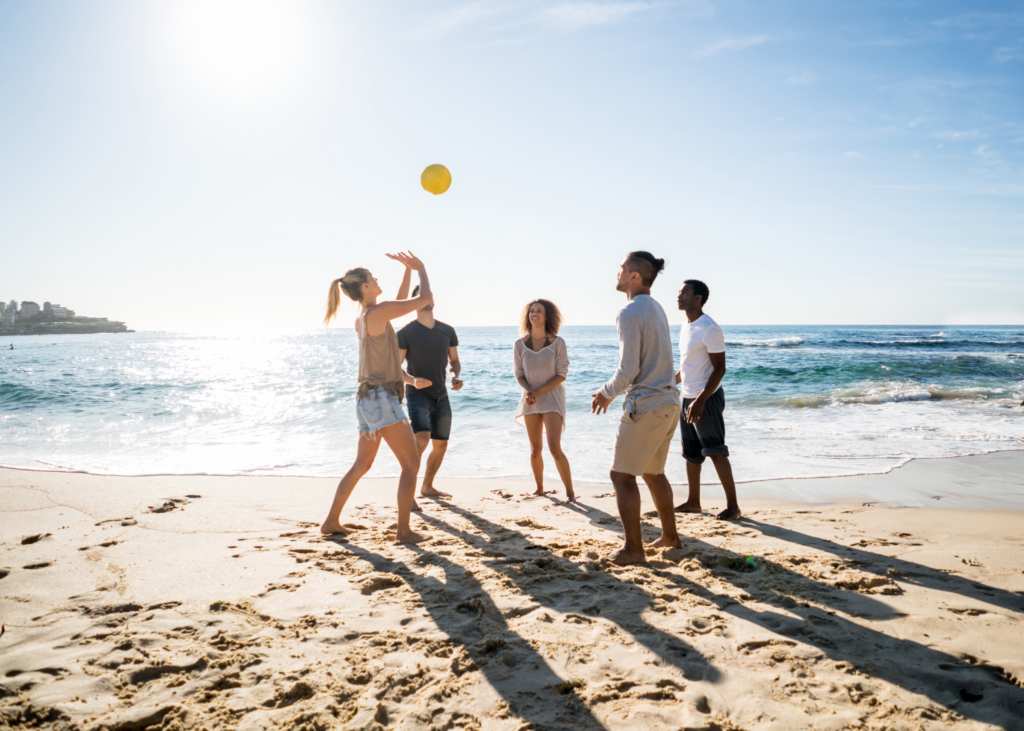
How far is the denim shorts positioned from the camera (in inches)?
171

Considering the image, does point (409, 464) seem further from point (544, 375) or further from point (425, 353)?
point (544, 375)

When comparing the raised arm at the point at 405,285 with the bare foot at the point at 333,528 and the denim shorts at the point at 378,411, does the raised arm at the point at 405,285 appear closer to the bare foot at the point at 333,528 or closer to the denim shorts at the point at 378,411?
the denim shorts at the point at 378,411

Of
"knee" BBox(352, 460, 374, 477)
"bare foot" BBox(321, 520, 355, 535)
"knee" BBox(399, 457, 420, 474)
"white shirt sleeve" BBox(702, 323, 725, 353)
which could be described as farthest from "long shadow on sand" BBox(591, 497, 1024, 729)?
"bare foot" BBox(321, 520, 355, 535)

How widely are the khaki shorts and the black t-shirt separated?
2.61 meters

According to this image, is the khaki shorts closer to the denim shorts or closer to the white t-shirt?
the white t-shirt

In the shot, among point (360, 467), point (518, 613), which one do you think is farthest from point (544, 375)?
point (518, 613)

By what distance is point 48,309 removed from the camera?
90188mm

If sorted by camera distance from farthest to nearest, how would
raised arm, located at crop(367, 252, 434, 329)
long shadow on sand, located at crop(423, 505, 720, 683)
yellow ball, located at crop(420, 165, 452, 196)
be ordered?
yellow ball, located at crop(420, 165, 452, 196) → raised arm, located at crop(367, 252, 434, 329) → long shadow on sand, located at crop(423, 505, 720, 683)

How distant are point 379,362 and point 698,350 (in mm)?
2817

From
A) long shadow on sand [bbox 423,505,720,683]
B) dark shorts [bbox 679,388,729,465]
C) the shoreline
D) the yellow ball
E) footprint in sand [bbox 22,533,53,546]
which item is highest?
the yellow ball

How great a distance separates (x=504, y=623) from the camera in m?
3.00

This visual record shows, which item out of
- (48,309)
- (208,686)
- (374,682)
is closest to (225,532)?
(208,686)

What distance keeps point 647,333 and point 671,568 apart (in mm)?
1619

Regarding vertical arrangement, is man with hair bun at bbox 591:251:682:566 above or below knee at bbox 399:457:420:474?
above
